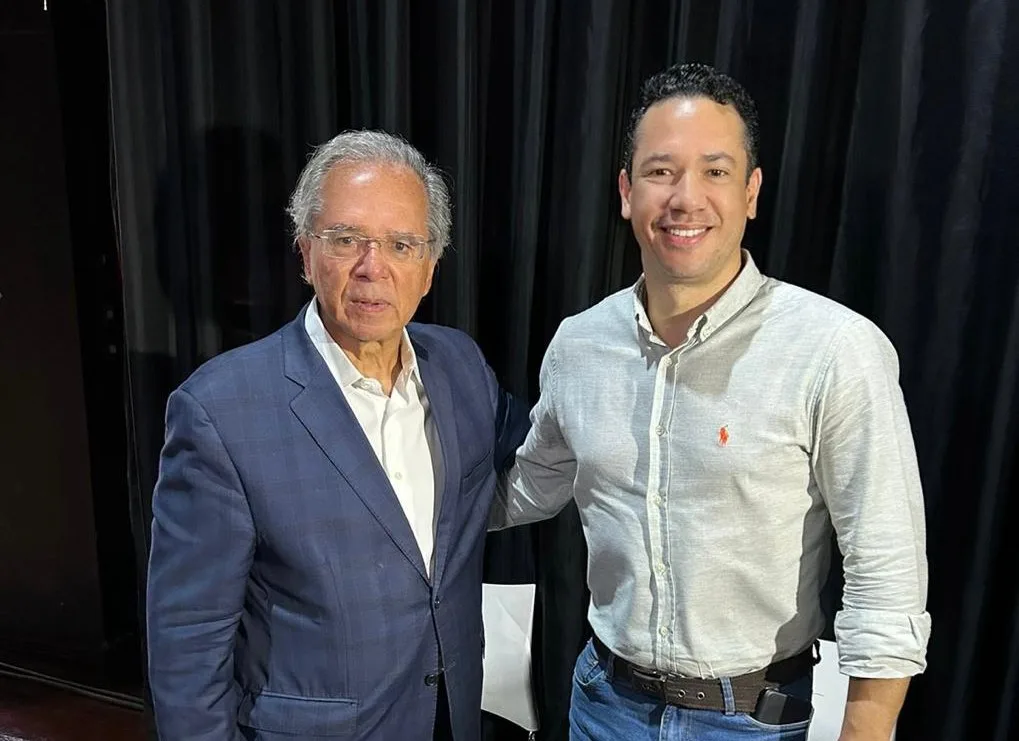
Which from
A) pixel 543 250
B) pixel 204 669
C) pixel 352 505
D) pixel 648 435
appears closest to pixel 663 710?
pixel 648 435

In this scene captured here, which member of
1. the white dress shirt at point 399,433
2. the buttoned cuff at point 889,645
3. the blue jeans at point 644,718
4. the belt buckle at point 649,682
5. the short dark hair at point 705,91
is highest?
the short dark hair at point 705,91

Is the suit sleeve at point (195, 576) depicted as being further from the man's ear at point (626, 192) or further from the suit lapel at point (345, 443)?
the man's ear at point (626, 192)

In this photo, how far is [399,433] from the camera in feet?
4.46

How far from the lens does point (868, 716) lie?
3.54ft

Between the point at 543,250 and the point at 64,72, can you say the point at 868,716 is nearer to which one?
the point at 543,250

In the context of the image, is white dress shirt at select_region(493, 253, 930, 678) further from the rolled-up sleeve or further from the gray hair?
the gray hair

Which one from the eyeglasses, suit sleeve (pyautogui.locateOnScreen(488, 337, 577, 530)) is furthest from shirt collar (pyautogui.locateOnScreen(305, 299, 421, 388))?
suit sleeve (pyautogui.locateOnScreen(488, 337, 577, 530))

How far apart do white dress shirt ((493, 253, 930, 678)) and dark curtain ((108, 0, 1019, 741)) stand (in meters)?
0.41

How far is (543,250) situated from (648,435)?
65cm

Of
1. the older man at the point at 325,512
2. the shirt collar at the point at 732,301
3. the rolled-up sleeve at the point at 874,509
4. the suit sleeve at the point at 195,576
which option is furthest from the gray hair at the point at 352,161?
the rolled-up sleeve at the point at 874,509

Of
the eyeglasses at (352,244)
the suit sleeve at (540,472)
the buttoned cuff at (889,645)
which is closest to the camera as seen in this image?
the buttoned cuff at (889,645)

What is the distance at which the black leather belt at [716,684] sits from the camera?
1.22m

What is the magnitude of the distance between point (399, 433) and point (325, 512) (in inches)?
7.4

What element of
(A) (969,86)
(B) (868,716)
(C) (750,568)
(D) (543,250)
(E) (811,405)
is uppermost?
(A) (969,86)
